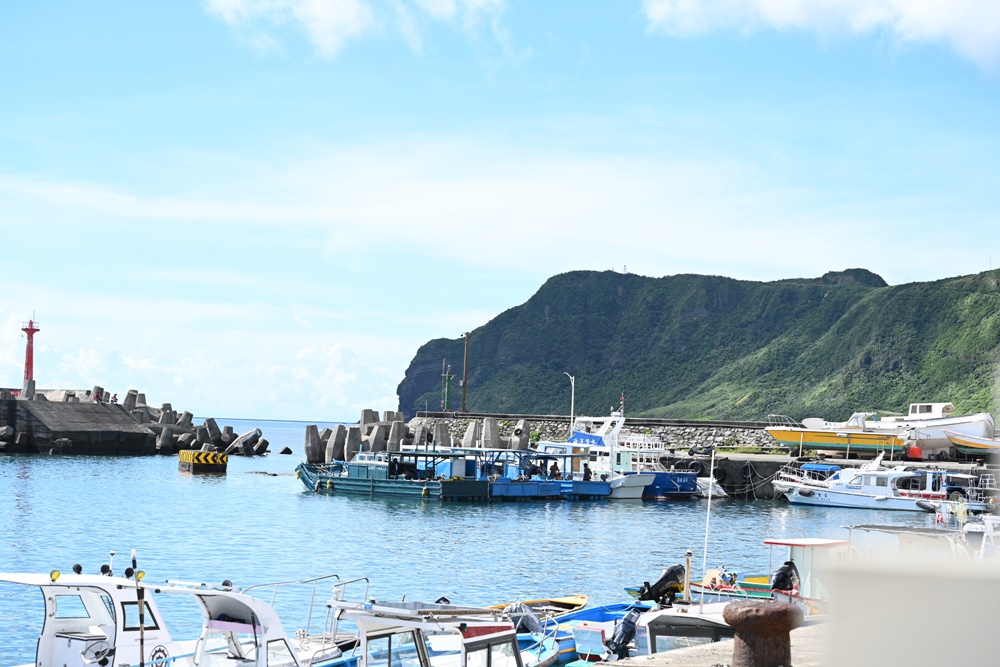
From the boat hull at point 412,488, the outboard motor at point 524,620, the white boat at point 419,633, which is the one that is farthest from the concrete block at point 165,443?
the white boat at point 419,633

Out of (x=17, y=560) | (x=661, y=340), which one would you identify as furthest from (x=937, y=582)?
(x=661, y=340)

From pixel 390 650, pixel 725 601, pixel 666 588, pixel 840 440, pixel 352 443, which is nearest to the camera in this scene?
pixel 390 650

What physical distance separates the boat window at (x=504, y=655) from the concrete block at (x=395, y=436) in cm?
5449

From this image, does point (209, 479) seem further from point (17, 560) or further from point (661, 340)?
point (661, 340)

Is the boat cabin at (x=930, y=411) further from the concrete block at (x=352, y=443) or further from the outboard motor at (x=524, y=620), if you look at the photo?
the outboard motor at (x=524, y=620)

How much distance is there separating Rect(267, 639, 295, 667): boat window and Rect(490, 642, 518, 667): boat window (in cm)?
263

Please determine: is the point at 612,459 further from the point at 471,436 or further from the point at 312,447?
the point at 312,447

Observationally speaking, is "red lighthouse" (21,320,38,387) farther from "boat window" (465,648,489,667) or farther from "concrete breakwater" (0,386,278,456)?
"boat window" (465,648,489,667)

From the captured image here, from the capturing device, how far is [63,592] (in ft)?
41.9

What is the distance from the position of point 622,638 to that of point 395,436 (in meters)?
53.5

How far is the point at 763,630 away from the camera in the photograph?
6.45 metres

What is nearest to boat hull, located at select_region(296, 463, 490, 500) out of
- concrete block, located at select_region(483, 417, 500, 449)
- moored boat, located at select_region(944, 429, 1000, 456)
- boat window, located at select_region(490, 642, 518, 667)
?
concrete block, located at select_region(483, 417, 500, 449)

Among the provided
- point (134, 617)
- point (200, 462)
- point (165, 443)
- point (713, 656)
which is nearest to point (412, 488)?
point (200, 462)

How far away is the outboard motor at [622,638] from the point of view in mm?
15109
